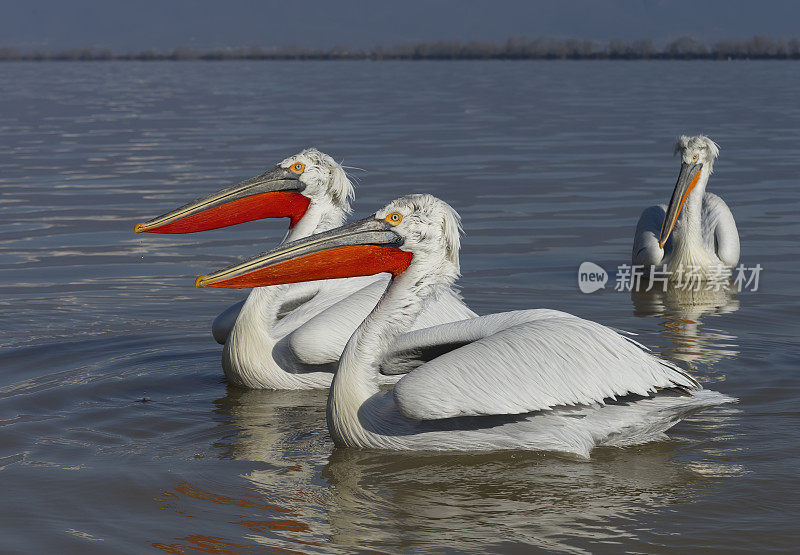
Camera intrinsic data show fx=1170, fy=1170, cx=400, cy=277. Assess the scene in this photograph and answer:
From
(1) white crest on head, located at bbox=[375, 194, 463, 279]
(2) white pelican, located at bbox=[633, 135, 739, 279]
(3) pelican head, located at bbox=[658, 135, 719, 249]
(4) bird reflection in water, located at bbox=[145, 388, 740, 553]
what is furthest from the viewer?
(3) pelican head, located at bbox=[658, 135, 719, 249]

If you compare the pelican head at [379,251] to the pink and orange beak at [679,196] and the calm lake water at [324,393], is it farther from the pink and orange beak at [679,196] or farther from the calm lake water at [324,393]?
the pink and orange beak at [679,196]

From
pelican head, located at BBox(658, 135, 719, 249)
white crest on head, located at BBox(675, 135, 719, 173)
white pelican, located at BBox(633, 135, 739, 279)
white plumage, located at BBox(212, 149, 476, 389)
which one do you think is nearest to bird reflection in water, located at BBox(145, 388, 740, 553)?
white plumage, located at BBox(212, 149, 476, 389)

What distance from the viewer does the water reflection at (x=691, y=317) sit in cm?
593

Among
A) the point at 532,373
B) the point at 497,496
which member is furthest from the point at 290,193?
the point at 497,496

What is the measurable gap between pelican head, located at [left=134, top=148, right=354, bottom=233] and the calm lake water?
81 cm

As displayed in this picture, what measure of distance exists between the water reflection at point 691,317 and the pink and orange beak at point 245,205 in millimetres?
2044

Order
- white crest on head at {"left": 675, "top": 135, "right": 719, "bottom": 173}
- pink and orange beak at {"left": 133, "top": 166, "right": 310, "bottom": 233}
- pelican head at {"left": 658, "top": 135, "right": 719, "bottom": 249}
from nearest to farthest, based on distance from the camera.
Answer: pink and orange beak at {"left": 133, "top": 166, "right": 310, "bottom": 233}, pelican head at {"left": 658, "top": 135, "right": 719, "bottom": 249}, white crest on head at {"left": 675, "top": 135, "right": 719, "bottom": 173}

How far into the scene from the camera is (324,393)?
5.42 meters

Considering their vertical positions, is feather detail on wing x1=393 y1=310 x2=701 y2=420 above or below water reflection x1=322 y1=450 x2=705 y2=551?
above

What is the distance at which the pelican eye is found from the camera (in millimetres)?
4383

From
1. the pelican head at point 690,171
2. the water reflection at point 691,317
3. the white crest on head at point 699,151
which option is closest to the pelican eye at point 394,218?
the water reflection at point 691,317

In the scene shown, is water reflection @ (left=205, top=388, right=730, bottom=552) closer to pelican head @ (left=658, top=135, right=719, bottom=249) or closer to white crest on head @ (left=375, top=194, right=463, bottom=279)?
white crest on head @ (left=375, top=194, right=463, bottom=279)

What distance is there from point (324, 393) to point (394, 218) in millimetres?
1316

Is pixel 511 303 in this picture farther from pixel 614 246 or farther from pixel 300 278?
pixel 300 278
